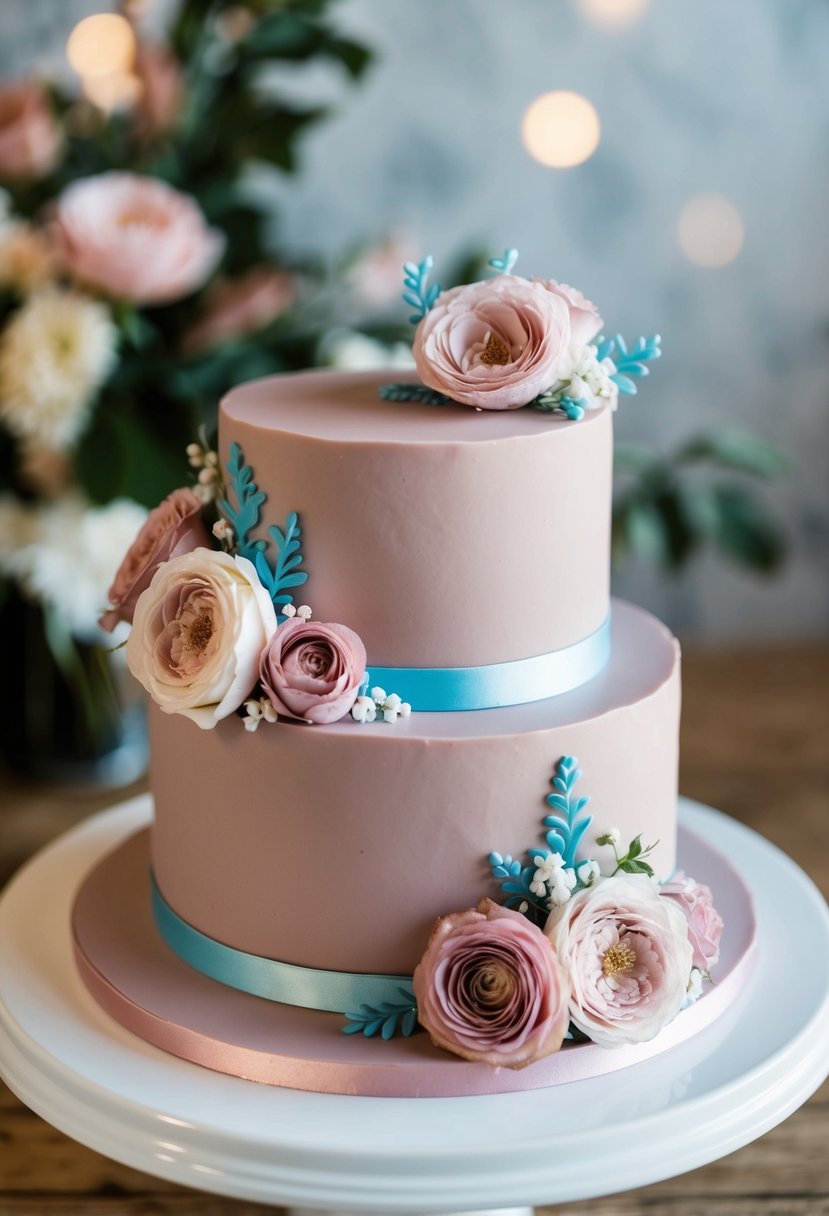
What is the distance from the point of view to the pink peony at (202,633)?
1.10m

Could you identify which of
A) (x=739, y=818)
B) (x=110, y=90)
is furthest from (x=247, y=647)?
(x=110, y=90)

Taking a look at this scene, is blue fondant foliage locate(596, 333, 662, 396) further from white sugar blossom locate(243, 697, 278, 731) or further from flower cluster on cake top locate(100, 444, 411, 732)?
white sugar blossom locate(243, 697, 278, 731)

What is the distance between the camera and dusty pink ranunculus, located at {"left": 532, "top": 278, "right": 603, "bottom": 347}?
1210mm

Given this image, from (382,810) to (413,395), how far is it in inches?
16.0

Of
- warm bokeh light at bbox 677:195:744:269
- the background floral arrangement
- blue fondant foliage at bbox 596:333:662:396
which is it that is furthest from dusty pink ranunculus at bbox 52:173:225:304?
warm bokeh light at bbox 677:195:744:269

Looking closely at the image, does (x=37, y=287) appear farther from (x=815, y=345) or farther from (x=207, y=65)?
(x=815, y=345)

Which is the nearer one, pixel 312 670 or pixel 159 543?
pixel 312 670

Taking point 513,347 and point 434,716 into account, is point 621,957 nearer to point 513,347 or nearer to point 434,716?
point 434,716

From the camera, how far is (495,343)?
47.2 inches

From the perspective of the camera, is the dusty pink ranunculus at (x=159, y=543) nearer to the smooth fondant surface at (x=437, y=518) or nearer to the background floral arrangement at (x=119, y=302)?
the smooth fondant surface at (x=437, y=518)

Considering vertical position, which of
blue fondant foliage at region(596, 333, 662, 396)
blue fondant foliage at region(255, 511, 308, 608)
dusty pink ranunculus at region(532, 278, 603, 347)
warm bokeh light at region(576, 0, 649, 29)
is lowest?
blue fondant foliage at region(255, 511, 308, 608)

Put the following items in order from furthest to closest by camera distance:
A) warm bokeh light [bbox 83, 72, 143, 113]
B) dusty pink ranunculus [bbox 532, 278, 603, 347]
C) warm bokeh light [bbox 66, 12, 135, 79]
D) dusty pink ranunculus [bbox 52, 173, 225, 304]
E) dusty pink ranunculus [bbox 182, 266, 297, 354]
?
warm bokeh light [bbox 66, 12, 135, 79] < warm bokeh light [bbox 83, 72, 143, 113] < dusty pink ranunculus [bbox 182, 266, 297, 354] < dusty pink ranunculus [bbox 52, 173, 225, 304] < dusty pink ranunculus [bbox 532, 278, 603, 347]

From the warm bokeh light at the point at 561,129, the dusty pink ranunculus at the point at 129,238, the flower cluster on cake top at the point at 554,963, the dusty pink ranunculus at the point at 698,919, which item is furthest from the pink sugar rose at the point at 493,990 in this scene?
the warm bokeh light at the point at 561,129

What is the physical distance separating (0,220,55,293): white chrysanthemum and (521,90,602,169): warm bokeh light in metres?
1.09
